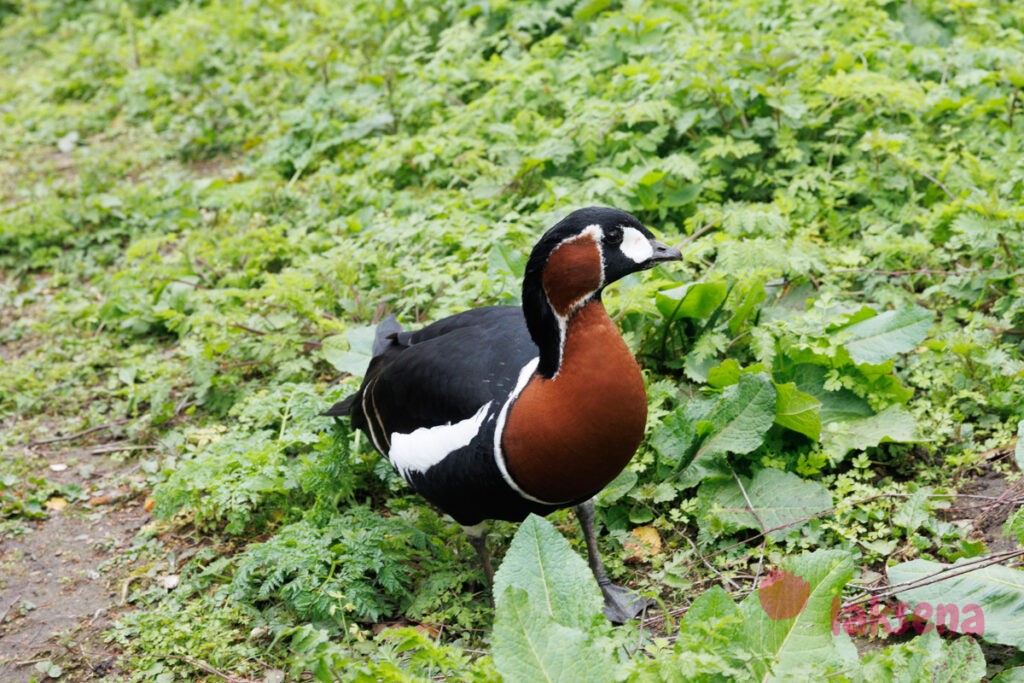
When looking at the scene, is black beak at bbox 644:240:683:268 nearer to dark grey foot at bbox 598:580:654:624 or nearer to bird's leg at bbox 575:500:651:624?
bird's leg at bbox 575:500:651:624

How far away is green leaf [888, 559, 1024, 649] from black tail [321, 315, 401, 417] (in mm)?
2031

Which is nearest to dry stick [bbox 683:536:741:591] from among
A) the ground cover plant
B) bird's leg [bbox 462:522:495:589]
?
the ground cover plant

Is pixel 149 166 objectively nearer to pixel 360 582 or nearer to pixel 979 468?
pixel 360 582

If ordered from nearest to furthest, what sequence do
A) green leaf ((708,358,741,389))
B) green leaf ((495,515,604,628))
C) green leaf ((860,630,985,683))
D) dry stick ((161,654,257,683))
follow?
green leaf ((860,630,985,683)), green leaf ((495,515,604,628)), dry stick ((161,654,257,683)), green leaf ((708,358,741,389))

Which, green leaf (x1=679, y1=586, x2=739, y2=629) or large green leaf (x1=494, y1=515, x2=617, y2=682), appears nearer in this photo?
large green leaf (x1=494, y1=515, x2=617, y2=682)

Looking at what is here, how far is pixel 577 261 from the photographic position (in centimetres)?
316

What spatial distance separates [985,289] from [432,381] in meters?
2.26

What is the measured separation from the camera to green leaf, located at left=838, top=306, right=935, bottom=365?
3.93 metres

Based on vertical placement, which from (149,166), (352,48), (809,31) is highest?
(809,31)

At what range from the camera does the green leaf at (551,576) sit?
289 centimetres

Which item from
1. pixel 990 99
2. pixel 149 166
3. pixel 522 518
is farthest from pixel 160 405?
pixel 990 99

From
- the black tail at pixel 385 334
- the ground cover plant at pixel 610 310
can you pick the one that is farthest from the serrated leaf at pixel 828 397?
the black tail at pixel 385 334

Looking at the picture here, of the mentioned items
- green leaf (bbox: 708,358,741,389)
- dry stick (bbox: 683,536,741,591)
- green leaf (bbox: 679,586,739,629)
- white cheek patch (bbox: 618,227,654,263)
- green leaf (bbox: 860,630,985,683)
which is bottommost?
dry stick (bbox: 683,536,741,591)

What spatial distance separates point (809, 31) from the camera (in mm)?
5730
